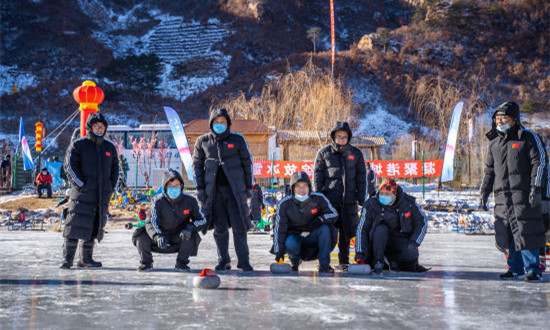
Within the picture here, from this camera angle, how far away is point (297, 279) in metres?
4.91

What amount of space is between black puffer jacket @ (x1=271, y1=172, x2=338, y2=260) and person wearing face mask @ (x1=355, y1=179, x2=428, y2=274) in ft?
1.11

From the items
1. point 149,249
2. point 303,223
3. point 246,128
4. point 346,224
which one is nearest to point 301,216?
point 303,223

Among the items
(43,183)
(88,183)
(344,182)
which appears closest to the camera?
(88,183)

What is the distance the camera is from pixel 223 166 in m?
5.52

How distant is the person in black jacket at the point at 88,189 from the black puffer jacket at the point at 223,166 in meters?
1.06

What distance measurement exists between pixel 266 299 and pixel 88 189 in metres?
2.72

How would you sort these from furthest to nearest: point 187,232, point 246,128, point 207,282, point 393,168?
1. point 246,128
2. point 393,168
3. point 187,232
4. point 207,282

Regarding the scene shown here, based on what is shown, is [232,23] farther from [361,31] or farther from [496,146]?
[496,146]

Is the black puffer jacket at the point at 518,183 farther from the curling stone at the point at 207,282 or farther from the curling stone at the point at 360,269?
the curling stone at the point at 207,282

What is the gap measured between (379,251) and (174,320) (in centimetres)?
266

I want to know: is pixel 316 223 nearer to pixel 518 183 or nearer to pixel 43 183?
pixel 518 183

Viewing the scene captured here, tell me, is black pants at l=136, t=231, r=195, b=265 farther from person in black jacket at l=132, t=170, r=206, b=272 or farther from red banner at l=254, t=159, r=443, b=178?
red banner at l=254, t=159, r=443, b=178

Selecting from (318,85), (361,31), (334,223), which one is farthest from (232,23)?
(334,223)

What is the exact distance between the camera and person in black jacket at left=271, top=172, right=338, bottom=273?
5543mm
